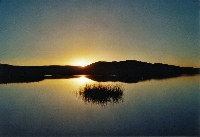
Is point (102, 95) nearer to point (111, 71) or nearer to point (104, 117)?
point (104, 117)

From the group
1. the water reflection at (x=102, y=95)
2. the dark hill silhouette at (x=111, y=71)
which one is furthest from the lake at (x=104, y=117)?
the dark hill silhouette at (x=111, y=71)

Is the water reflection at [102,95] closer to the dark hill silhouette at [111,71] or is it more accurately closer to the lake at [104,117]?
the lake at [104,117]

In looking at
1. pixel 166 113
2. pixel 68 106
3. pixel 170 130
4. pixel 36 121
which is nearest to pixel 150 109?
pixel 166 113

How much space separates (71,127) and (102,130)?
603 millimetres

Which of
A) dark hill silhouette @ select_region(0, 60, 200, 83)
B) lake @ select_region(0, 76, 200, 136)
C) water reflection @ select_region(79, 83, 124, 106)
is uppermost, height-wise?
dark hill silhouette @ select_region(0, 60, 200, 83)

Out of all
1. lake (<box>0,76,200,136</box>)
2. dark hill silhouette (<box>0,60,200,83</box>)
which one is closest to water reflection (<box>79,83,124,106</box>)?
lake (<box>0,76,200,136</box>)

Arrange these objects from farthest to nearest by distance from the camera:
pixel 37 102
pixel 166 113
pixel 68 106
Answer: pixel 37 102 < pixel 68 106 < pixel 166 113

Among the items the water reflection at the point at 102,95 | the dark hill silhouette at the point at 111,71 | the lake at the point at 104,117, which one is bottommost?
the lake at the point at 104,117

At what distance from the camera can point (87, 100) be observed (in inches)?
289

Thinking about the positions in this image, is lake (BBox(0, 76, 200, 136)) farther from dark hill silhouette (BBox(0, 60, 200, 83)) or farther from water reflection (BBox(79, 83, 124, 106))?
dark hill silhouette (BBox(0, 60, 200, 83))

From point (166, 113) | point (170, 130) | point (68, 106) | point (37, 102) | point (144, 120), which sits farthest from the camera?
point (37, 102)

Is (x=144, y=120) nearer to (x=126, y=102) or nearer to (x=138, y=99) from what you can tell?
(x=126, y=102)

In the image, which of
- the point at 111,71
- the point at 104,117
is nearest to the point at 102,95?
the point at 104,117

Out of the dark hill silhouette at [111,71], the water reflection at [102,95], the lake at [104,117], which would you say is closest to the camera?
the lake at [104,117]
